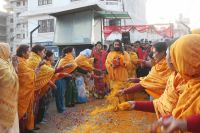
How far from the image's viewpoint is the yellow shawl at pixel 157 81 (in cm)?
403

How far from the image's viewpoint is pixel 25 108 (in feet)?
20.0

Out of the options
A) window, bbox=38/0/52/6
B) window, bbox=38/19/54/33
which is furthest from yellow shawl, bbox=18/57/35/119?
window, bbox=38/0/52/6

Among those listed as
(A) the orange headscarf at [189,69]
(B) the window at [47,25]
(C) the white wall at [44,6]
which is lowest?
(A) the orange headscarf at [189,69]

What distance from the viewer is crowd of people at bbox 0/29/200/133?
7.28 ft

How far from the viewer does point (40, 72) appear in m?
6.99

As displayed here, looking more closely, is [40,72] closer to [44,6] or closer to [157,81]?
[157,81]

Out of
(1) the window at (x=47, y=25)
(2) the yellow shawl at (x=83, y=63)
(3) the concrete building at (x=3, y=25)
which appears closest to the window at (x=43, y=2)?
(1) the window at (x=47, y=25)

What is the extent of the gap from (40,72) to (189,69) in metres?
5.12

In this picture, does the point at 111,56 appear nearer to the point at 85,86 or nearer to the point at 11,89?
the point at 85,86

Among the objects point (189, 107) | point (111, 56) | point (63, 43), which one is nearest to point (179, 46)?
point (189, 107)

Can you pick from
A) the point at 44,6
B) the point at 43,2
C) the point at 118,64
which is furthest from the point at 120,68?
the point at 43,2

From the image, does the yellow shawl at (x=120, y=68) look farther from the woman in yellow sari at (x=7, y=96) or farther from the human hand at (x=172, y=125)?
the human hand at (x=172, y=125)

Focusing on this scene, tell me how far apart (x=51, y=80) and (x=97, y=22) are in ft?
20.7

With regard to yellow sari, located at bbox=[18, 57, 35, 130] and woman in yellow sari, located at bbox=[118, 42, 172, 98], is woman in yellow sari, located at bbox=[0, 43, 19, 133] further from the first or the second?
woman in yellow sari, located at bbox=[118, 42, 172, 98]
